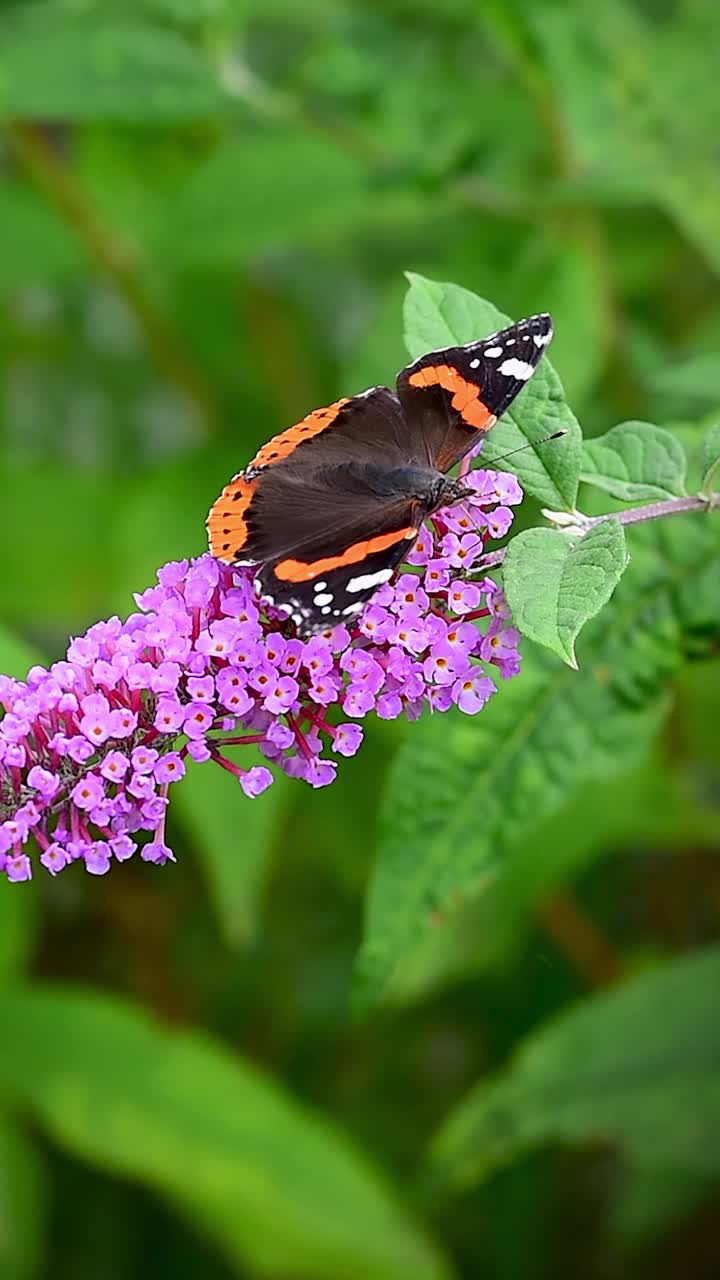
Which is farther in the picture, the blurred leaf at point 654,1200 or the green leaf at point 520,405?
the blurred leaf at point 654,1200

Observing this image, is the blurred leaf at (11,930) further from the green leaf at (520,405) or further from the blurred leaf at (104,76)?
the green leaf at (520,405)

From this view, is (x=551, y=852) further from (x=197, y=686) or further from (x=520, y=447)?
(x=197, y=686)

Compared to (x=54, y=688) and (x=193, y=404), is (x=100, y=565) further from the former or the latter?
(x=54, y=688)

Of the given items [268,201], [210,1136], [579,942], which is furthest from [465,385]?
[579,942]

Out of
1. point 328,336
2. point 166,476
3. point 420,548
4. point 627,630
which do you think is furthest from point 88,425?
point 420,548

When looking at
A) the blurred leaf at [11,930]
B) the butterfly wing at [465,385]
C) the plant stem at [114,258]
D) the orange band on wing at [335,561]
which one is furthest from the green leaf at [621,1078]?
the plant stem at [114,258]

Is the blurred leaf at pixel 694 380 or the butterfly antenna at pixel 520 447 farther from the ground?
the blurred leaf at pixel 694 380
